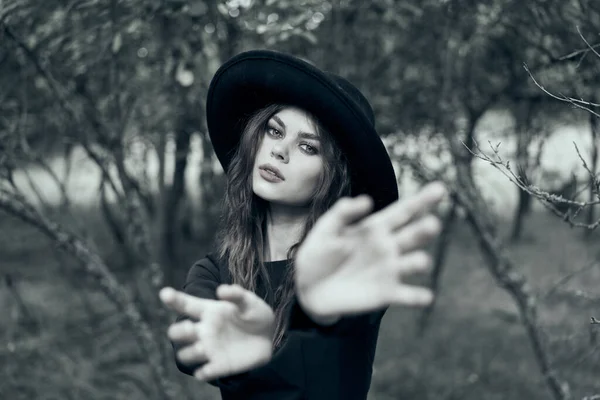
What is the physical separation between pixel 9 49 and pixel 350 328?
8.36 ft

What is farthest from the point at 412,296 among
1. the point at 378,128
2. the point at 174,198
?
the point at 174,198

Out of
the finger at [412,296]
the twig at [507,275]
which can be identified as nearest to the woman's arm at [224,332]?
the finger at [412,296]

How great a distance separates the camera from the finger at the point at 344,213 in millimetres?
1308

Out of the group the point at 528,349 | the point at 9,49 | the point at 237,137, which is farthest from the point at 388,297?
the point at 528,349

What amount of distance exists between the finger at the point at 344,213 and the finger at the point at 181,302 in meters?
0.34

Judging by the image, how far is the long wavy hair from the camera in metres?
1.90

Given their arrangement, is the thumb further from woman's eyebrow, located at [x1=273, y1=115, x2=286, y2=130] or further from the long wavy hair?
woman's eyebrow, located at [x1=273, y1=115, x2=286, y2=130]

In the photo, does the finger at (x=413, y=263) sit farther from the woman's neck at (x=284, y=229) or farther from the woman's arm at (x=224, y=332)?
the woman's neck at (x=284, y=229)

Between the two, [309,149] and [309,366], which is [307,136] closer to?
[309,149]

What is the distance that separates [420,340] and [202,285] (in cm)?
460

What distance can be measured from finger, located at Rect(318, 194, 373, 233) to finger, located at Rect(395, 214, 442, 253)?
0.09 m

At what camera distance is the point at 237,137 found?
2.20m

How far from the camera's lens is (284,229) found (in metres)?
2.01

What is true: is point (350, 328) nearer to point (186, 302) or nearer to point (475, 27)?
point (186, 302)
